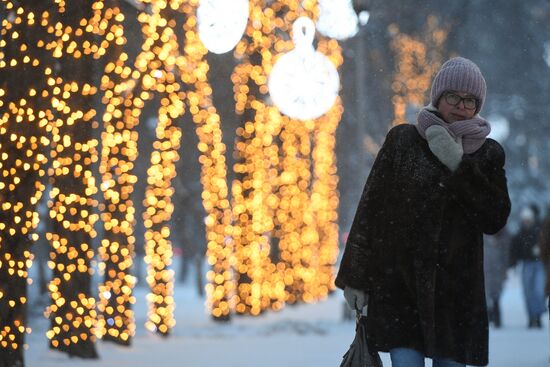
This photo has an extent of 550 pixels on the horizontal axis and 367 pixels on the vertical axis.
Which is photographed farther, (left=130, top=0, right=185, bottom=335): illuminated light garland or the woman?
(left=130, top=0, right=185, bottom=335): illuminated light garland

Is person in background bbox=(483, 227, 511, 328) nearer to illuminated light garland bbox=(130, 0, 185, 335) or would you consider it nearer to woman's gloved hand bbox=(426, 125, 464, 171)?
illuminated light garland bbox=(130, 0, 185, 335)

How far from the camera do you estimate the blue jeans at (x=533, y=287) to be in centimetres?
1848

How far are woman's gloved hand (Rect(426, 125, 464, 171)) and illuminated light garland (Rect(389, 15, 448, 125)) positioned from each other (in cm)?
2461

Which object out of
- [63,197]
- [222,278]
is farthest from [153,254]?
[63,197]

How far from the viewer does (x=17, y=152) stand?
991 centimetres

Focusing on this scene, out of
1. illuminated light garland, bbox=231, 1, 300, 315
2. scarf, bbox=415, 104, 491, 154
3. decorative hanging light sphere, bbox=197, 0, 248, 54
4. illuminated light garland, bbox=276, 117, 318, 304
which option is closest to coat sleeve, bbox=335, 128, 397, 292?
scarf, bbox=415, 104, 491, 154

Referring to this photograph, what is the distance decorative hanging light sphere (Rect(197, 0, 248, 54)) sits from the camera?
1423cm

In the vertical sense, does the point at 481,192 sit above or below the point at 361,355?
above

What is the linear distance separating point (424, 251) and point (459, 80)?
82cm

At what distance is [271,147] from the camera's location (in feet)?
72.8

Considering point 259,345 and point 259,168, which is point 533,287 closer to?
point 259,345

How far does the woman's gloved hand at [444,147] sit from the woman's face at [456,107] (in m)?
0.17

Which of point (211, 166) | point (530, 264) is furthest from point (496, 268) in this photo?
point (211, 166)

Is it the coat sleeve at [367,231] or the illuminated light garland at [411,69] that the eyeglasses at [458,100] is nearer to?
the coat sleeve at [367,231]
